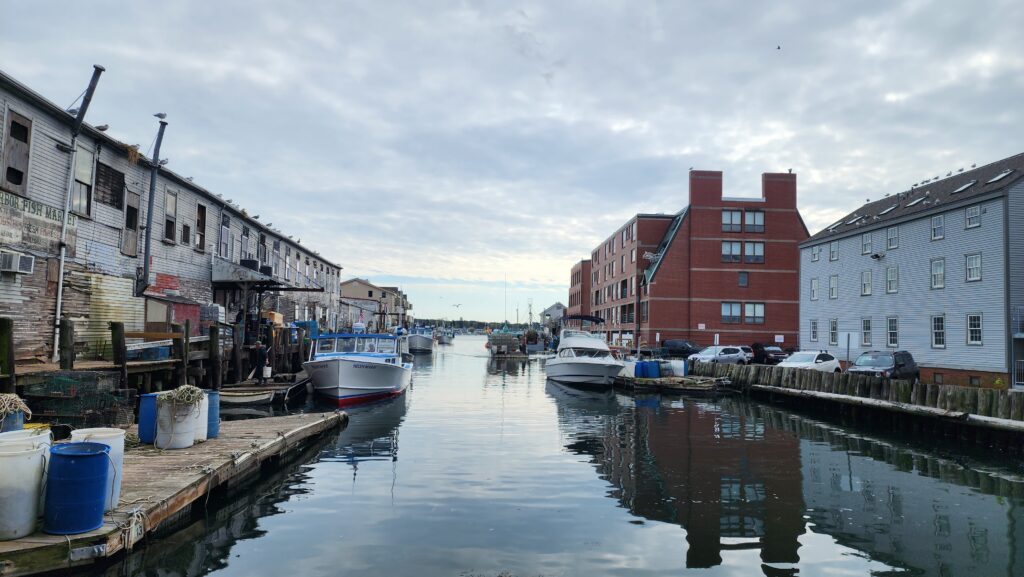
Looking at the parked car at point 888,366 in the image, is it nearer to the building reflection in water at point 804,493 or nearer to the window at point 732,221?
the building reflection in water at point 804,493

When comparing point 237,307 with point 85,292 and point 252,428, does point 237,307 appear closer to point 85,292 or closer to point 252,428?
point 85,292

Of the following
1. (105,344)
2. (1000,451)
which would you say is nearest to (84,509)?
(105,344)

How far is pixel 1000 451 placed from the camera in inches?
757

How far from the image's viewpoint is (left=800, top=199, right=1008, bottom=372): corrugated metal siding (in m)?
32.1

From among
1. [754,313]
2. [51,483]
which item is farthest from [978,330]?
[51,483]

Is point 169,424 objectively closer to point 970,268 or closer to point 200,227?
point 200,227

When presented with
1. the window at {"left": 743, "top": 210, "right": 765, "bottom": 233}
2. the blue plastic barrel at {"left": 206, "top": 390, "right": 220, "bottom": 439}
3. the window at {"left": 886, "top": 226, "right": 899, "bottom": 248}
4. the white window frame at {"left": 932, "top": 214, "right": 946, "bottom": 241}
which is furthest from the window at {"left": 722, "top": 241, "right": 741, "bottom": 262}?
the blue plastic barrel at {"left": 206, "top": 390, "right": 220, "bottom": 439}

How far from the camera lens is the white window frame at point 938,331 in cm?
3522

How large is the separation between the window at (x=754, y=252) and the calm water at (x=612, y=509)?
42198 mm

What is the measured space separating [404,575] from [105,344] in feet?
57.0

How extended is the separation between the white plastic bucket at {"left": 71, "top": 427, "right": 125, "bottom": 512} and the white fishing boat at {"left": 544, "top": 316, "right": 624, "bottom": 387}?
32.0 meters

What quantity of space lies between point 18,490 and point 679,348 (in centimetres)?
5387

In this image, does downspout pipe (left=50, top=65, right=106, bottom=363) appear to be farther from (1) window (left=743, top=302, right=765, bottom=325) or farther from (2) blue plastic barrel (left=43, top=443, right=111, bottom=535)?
(1) window (left=743, top=302, right=765, bottom=325)

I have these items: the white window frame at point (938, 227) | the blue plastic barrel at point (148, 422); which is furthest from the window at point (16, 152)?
the white window frame at point (938, 227)
